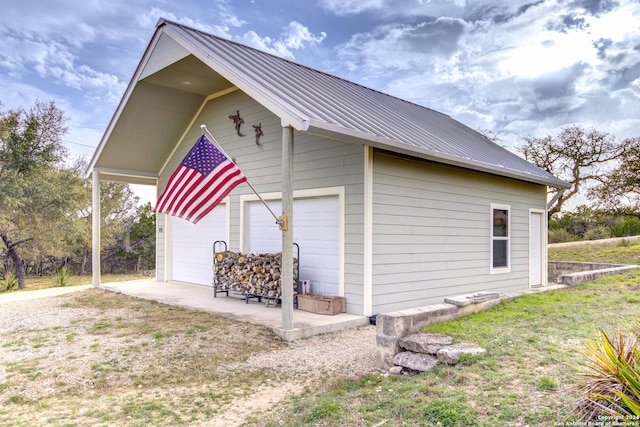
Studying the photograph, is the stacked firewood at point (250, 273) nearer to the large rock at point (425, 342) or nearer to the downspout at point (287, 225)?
the downspout at point (287, 225)

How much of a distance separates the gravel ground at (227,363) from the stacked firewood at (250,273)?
5.13 feet

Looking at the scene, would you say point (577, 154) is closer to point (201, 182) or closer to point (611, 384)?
point (201, 182)

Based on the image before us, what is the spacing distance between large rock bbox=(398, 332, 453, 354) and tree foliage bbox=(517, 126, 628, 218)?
52.1 feet

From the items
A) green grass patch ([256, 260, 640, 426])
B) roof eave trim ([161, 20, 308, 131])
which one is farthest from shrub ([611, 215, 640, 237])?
roof eave trim ([161, 20, 308, 131])

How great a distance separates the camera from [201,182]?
20.7ft

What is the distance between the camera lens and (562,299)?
7.45 meters

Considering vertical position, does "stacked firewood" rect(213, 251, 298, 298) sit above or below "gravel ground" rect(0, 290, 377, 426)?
above

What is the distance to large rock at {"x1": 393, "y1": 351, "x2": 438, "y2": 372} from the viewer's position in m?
4.14

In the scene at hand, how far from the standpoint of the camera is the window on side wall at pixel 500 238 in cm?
930

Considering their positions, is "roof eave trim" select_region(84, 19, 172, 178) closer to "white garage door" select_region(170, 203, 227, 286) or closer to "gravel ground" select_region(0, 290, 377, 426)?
"white garage door" select_region(170, 203, 227, 286)

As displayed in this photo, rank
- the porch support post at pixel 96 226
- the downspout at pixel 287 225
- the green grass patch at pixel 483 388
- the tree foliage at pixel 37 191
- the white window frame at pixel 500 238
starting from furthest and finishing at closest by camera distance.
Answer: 1. the tree foliage at pixel 37 191
2. the porch support post at pixel 96 226
3. the white window frame at pixel 500 238
4. the downspout at pixel 287 225
5. the green grass patch at pixel 483 388

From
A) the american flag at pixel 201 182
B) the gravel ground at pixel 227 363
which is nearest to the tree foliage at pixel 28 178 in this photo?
the gravel ground at pixel 227 363

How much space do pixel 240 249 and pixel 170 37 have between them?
414 centimetres

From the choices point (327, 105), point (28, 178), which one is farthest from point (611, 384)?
point (28, 178)
